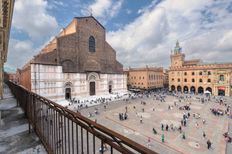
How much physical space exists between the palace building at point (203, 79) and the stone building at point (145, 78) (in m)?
5.69

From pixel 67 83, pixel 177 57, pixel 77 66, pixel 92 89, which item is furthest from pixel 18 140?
pixel 177 57

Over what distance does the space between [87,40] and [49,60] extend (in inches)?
445

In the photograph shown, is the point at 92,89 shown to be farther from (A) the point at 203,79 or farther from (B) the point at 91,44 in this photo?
(A) the point at 203,79

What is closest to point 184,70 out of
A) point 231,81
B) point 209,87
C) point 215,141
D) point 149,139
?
point 209,87

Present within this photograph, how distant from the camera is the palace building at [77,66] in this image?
27.0 metres

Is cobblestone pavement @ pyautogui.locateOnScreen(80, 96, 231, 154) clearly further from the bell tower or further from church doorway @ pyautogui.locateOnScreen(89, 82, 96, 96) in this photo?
the bell tower

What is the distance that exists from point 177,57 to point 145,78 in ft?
77.9

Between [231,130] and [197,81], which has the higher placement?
[197,81]

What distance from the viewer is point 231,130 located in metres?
16.5

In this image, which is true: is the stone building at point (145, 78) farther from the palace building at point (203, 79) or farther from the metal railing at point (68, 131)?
the metal railing at point (68, 131)

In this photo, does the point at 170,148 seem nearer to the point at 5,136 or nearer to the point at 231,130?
the point at 231,130

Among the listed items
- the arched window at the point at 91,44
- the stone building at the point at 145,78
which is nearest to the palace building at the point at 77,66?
the arched window at the point at 91,44

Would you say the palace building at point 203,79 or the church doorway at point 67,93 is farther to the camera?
the palace building at point 203,79

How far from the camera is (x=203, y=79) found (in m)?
45.3
